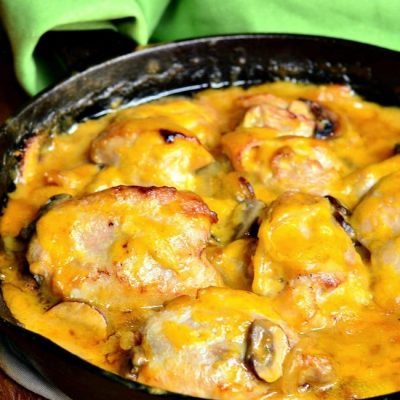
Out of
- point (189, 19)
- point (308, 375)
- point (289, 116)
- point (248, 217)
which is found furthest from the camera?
point (189, 19)

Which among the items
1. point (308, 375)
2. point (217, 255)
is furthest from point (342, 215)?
point (308, 375)

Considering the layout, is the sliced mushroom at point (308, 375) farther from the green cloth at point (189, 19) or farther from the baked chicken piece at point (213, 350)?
the green cloth at point (189, 19)

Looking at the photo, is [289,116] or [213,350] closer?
[213,350]

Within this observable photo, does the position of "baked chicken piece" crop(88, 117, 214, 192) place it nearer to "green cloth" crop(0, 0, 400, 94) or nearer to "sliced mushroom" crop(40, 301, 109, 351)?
"sliced mushroom" crop(40, 301, 109, 351)

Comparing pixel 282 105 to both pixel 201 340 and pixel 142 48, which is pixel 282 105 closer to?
pixel 142 48

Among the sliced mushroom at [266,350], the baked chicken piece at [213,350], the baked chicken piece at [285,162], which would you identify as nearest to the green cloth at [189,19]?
the baked chicken piece at [285,162]

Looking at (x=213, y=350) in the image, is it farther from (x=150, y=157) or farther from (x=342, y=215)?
(x=150, y=157)

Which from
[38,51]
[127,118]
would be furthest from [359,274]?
[38,51]
